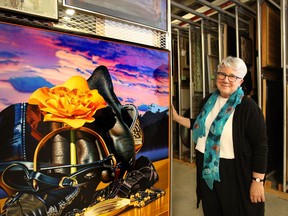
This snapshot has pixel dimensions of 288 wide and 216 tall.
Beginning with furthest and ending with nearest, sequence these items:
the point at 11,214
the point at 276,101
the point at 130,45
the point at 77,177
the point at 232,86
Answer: the point at 276,101 < the point at 232,86 < the point at 130,45 < the point at 77,177 < the point at 11,214

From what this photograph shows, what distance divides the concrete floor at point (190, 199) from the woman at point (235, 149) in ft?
2.35

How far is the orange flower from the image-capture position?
31.5 inches

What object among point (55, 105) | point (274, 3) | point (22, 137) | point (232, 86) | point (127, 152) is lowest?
point (127, 152)

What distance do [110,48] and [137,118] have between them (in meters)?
0.37

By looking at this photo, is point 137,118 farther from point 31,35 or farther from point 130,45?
point 31,35

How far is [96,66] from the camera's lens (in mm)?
923

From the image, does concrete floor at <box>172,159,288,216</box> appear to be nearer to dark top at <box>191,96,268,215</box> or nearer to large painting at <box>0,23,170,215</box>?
dark top at <box>191,96,268,215</box>

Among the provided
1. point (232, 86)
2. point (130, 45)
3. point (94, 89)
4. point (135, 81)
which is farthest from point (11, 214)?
point (232, 86)

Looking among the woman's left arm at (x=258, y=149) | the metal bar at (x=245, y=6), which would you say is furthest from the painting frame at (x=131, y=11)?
the metal bar at (x=245, y=6)

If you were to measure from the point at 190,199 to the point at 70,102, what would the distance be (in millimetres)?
1934

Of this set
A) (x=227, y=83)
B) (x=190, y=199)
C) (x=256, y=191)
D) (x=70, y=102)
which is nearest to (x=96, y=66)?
(x=70, y=102)

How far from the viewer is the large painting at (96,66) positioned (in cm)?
74

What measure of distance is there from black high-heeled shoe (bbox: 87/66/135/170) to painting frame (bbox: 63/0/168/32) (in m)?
0.26

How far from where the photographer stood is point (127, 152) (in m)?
1.05
